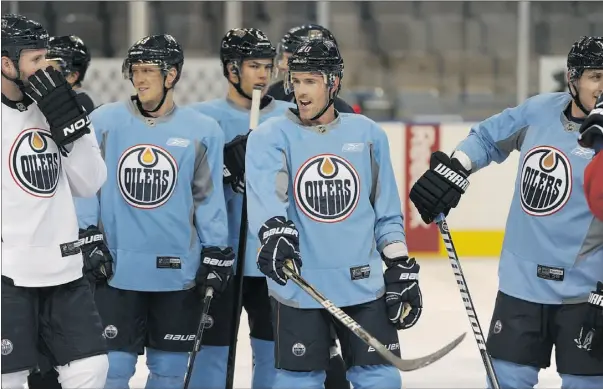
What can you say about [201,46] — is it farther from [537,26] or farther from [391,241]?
[391,241]

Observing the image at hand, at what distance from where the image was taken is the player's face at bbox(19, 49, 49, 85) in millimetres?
2734

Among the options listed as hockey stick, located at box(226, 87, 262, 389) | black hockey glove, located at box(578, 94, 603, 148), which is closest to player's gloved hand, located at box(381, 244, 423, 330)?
black hockey glove, located at box(578, 94, 603, 148)

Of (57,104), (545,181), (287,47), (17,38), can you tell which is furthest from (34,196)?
(287,47)

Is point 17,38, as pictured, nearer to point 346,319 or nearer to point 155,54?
point 155,54

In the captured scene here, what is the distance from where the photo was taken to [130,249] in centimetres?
338

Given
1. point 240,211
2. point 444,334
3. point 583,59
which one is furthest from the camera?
point 444,334

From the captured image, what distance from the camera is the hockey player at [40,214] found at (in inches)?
107

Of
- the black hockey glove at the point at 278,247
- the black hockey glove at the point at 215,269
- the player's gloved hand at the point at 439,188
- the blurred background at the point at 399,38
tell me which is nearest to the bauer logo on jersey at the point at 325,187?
the black hockey glove at the point at 278,247

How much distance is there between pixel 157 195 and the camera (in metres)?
3.35

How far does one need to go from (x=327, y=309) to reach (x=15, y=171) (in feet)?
2.59

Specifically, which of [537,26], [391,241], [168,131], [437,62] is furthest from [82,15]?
[391,241]

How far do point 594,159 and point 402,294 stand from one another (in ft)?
1.84

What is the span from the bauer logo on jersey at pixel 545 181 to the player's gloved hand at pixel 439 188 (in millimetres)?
177

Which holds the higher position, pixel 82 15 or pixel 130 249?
pixel 82 15
